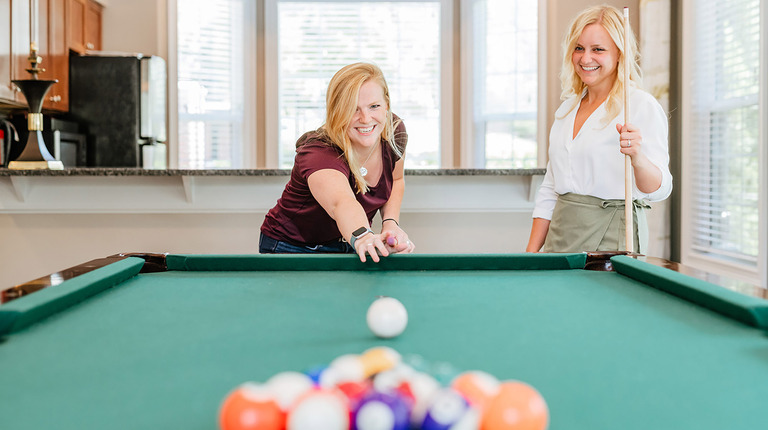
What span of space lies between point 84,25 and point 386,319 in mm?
4892

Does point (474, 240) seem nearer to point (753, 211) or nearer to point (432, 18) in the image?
point (753, 211)

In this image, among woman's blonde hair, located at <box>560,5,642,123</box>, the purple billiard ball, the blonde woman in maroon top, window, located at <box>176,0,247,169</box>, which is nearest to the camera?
the purple billiard ball

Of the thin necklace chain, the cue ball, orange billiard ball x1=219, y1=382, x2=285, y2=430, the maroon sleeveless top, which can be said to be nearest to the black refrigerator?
the maroon sleeveless top

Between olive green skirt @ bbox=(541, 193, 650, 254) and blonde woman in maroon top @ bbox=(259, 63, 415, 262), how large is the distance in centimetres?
60

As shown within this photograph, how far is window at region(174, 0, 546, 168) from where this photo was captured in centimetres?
509

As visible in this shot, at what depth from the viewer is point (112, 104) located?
186 inches

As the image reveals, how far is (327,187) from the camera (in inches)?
71.7

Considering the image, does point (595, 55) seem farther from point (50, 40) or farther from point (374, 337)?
point (50, 40)

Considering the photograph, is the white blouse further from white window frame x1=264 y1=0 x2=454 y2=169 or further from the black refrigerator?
the black refrigerator

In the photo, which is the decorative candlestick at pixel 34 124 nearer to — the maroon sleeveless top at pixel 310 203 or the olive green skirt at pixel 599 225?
the maroon sleeveless top at pixel 310 203

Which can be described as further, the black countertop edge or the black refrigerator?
the black refrigerator

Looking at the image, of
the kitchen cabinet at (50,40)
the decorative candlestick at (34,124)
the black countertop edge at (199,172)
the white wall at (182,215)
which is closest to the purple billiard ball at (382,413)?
the black countertop edge at (199,172)

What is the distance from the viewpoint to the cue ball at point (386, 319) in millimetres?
956

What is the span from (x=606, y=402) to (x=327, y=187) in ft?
4.03
